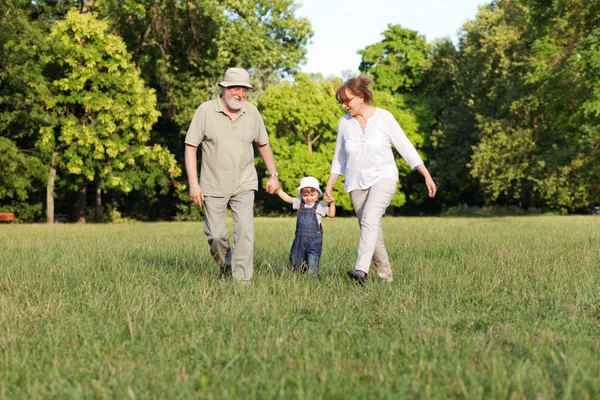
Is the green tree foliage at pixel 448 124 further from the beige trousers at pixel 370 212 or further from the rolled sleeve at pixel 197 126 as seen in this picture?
the rolled sleeve at pixel 197 126

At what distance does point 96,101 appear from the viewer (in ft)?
106

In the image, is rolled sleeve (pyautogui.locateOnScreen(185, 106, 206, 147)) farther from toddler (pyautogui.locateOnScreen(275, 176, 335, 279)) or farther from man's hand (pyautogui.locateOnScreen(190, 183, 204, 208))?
toddler (pyautogui.locateOnScreen(275, 176, 335, 279))

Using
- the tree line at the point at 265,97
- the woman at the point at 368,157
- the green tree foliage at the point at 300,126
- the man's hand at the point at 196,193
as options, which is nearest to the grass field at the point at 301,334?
the woman at the point at 368,157

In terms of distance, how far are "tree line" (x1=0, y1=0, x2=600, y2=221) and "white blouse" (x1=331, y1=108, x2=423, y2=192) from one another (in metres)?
18.2

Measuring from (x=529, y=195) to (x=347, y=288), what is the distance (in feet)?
146

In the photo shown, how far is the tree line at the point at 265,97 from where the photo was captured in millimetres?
29688

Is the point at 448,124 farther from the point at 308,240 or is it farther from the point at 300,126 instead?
Answer: the point at 308,240

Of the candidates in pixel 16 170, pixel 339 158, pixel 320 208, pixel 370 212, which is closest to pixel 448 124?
pixel 16 170

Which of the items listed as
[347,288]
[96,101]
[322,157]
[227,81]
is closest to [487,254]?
[347,288]

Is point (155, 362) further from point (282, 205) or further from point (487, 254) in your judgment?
point (282, 205)

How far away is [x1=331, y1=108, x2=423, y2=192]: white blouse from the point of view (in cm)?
806

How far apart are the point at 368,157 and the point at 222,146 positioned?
1545 millimetres

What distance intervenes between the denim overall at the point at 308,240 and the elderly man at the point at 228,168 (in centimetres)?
93

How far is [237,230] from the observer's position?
8.01m
